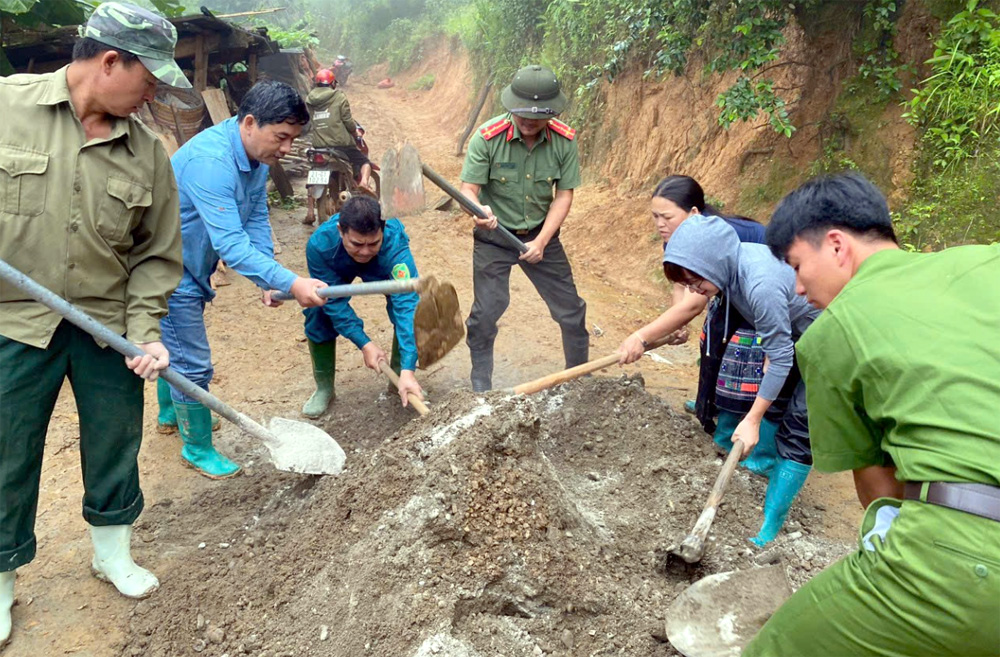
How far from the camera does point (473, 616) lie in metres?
2.30

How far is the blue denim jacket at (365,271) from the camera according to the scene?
3.71 meters

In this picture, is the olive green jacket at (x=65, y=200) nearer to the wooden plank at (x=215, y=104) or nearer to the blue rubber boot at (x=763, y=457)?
the blue rubber boot at (x=763, y=457)

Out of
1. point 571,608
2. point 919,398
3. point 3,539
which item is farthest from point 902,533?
point 3,539

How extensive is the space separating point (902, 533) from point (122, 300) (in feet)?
8.04

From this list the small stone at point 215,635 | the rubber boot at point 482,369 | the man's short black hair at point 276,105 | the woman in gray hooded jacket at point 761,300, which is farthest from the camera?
the rubber boot at point 482,369

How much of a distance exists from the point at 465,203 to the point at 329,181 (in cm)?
447

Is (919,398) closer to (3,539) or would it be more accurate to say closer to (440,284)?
(440,284)

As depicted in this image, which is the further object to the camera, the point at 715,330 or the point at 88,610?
the point at 715,330

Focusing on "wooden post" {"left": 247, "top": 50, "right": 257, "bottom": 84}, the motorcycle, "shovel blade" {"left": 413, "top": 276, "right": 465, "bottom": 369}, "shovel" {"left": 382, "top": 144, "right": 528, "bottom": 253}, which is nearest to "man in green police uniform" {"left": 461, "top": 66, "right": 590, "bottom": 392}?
"shovel" {"left": 382, "top": 144, "right": 528, "bottom": 253}

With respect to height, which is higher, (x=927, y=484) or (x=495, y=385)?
(x=927, y=484)

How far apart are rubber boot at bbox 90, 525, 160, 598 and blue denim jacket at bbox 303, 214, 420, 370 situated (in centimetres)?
148

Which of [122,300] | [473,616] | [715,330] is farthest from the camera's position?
[715,330]

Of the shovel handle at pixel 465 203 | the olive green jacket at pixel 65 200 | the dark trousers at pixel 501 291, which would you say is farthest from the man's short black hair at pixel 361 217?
the olive green jacket at pixel 65 200

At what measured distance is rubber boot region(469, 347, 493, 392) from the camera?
14.3ft
